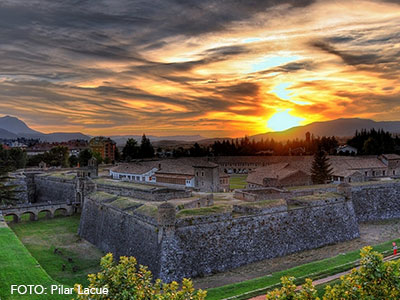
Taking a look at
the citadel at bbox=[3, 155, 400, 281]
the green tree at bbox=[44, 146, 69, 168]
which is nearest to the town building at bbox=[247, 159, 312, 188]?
the citadel at bbox=[3, 155, 400, 281]

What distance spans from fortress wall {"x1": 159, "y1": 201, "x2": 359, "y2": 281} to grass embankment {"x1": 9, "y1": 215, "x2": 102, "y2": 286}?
658 centimetres

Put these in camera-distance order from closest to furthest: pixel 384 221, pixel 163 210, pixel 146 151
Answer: pixel 163 210 < pixel 384 221 < pixel 146 151

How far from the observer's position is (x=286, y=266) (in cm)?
2438

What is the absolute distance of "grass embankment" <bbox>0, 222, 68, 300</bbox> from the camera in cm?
1703

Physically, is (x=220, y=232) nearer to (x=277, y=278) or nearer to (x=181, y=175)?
(x=277, y=278)

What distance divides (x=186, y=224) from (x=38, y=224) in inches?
946

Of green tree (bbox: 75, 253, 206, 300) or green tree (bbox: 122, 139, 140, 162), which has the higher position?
green tree (bbox: 122, 139, 140, 162)

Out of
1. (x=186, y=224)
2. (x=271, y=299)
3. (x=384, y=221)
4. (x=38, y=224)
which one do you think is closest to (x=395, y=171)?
(x=384, y=221)

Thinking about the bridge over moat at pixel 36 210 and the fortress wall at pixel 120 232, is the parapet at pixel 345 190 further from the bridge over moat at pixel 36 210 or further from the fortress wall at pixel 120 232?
the bridge over moat at pixel 36 210

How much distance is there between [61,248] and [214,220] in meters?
14.5

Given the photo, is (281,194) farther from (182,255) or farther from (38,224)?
(38,224)

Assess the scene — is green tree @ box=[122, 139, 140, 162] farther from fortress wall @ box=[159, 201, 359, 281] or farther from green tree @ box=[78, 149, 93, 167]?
fortress wall @ box=[159, 201, 359, 281]

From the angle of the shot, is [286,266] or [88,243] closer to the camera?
[286,266]

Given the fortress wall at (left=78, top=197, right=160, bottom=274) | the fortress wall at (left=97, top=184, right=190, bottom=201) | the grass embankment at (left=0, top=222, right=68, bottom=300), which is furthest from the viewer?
the fortress wall at (left=97, top=184, right=190, bottom=201)
